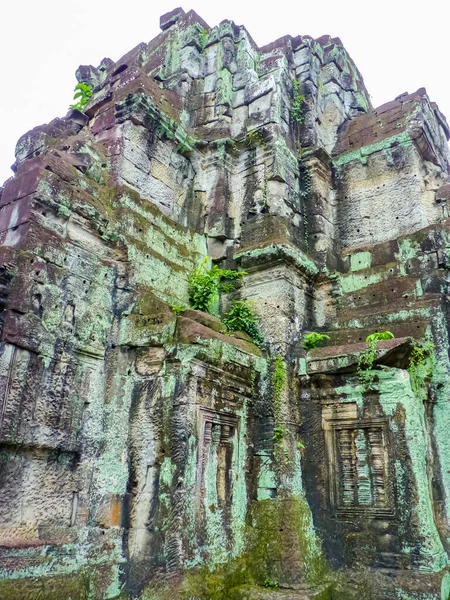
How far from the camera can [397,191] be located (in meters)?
10.2

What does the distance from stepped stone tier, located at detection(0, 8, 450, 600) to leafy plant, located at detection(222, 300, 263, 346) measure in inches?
5.9

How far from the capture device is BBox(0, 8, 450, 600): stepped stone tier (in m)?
6.07

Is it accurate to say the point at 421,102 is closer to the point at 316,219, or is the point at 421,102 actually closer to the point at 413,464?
the point at 316,219

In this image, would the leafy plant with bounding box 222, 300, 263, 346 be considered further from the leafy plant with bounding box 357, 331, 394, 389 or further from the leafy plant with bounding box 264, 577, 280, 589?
the leafy plant with bounding box 264, 577, 280, 589

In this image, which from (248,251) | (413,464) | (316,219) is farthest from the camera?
(316,219)

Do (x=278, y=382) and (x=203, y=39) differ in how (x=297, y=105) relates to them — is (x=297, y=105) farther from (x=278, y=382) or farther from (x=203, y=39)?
(x=278, y=382)

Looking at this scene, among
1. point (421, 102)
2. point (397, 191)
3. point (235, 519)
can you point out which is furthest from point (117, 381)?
point (421, 102)

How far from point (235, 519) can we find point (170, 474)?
4.43 feet

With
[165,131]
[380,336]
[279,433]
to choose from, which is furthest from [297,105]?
[279,433]

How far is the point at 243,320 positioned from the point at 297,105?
5.84 metres

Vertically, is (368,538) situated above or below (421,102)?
below

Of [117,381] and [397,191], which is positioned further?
[397,191]

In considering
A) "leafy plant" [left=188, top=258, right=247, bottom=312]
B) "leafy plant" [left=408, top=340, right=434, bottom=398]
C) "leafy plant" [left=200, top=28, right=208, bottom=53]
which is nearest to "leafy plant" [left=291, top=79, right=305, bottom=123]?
"leafy plant" [left=200, top=28, right=208, bottom=53]

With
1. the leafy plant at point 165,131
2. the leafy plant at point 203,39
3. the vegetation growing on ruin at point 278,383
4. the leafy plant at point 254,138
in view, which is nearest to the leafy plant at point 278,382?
the vegetation growing on ruin at point 278,383
